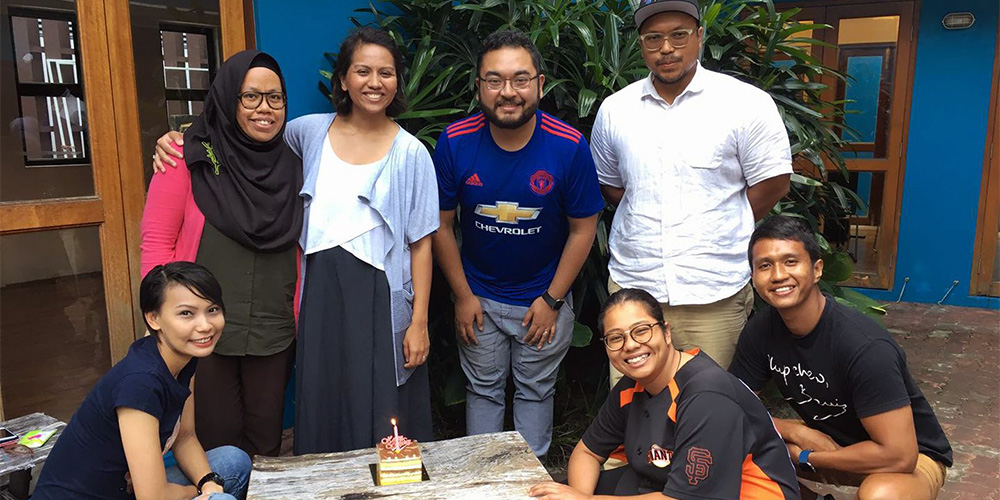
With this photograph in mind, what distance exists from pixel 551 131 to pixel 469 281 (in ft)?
2.10

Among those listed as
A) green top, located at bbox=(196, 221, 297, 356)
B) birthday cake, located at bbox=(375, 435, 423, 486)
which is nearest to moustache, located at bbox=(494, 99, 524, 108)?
green top, located at bbox=(196, 221, 297, 356)

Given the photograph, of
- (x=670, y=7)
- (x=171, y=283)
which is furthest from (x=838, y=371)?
(x=171, y=283)

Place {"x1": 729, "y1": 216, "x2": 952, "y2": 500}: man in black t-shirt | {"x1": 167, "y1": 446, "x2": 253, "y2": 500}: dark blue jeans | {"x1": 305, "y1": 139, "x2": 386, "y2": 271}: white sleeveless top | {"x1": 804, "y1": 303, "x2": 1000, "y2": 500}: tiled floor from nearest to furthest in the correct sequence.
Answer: {"x1": 729, "y1": 216, "x2": 952, "y2": 500}: man in black t-shirt < {"x1": 167, "y1": 446, "x2": 253, "y2": 500}: dark blue jeans < {"x1": 305, "y1": 139, "x2": 386, "y2": 271}: white sleeveless top < {"x1": 804, "y1": 303, "x2": 1000, "y2": 500}: tiled floor

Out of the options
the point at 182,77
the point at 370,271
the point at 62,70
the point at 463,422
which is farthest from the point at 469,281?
the point at 62,70

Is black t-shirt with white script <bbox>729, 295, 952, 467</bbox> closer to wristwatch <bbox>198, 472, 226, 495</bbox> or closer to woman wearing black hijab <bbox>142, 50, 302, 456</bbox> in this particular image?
woman wearing black hijab <bbox>142, 50, 302, 456</bbox>

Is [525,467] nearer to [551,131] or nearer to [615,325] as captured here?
[615,325]

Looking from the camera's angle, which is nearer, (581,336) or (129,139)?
(129,139)

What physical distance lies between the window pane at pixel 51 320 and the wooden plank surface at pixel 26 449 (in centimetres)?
20

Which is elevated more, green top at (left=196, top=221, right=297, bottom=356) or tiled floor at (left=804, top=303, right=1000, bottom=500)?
green top at (left=196, top=221, right=297, bottom=356)

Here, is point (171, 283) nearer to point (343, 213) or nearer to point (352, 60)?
point (343, 213)

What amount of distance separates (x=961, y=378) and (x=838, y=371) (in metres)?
3.18

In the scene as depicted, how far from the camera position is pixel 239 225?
7.38 feet

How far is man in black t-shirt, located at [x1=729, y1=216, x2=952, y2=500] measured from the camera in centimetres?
205

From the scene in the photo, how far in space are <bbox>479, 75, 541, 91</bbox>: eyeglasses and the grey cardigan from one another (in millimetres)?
308
